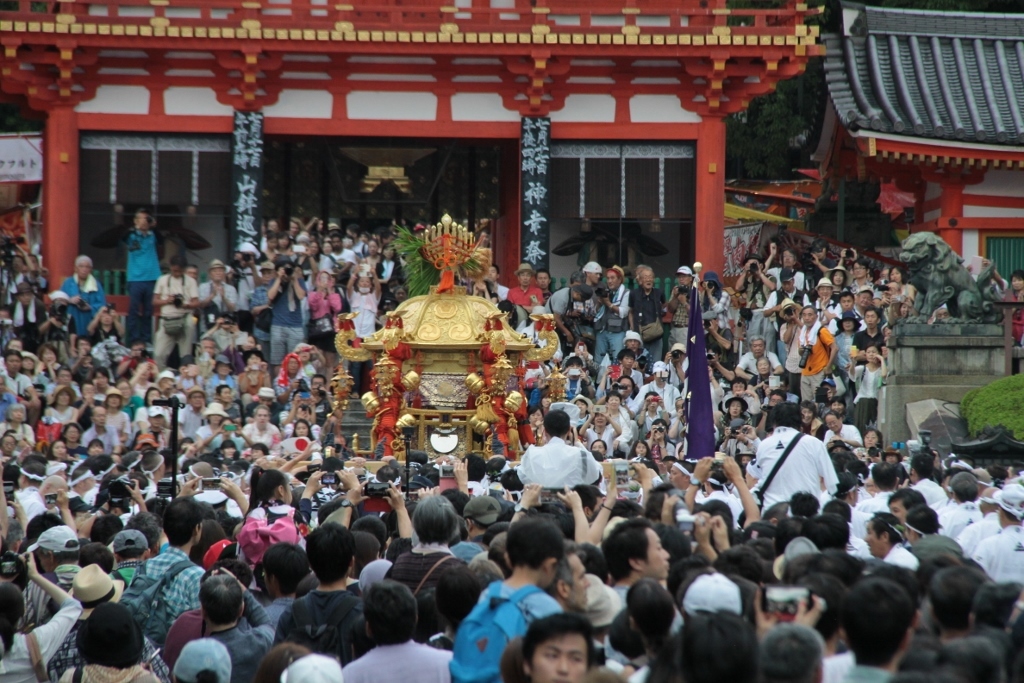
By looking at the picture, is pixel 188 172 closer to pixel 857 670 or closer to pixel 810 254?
pixel 810 254

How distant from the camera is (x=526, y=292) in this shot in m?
18.0

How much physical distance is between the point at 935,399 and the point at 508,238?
8445 millimetres

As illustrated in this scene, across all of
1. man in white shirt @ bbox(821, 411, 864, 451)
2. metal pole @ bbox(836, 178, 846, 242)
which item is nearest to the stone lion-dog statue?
man in white shirt @ bbox(821, 411, 864, 451)

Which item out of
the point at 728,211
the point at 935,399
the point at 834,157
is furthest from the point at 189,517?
the point at 728,211

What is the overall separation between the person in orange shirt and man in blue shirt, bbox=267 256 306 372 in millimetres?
5879

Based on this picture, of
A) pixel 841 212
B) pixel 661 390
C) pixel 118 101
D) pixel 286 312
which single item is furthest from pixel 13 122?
pixel 661 390

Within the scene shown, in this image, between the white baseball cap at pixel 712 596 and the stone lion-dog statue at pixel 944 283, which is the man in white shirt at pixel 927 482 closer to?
the white baseball cap at pixel 712 596

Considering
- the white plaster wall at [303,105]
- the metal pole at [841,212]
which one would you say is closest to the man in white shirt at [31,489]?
the white plaster wall at [303,105]

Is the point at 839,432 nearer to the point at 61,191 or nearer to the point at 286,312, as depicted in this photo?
the point at 286,312

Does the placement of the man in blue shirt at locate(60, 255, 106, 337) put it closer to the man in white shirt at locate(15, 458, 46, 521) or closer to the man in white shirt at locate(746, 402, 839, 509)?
the man in white shirt at locate(15, 458, 46, 521)

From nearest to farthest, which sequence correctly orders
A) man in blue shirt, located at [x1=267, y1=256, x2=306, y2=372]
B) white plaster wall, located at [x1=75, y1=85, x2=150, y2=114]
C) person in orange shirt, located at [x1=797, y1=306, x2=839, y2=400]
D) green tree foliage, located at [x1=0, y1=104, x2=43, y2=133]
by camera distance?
person in orange shirt, located at [x1=797, y1=306, x2=839, y2=400] → man in blue shirt, located at [x1=267, y1=256, x2=306, y2=372] → white plaster wall, located at [x1=75, y1=85, x2=150, y2=114] → green tree foliage, located at [x1=0, y1=104, x2=43, y2=133]

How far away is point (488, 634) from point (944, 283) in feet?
37.5

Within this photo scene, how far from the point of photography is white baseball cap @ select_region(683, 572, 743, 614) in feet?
16.2

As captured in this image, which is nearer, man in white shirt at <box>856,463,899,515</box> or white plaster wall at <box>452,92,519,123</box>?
man in white shirt at <box>856,463,899,515</box>
